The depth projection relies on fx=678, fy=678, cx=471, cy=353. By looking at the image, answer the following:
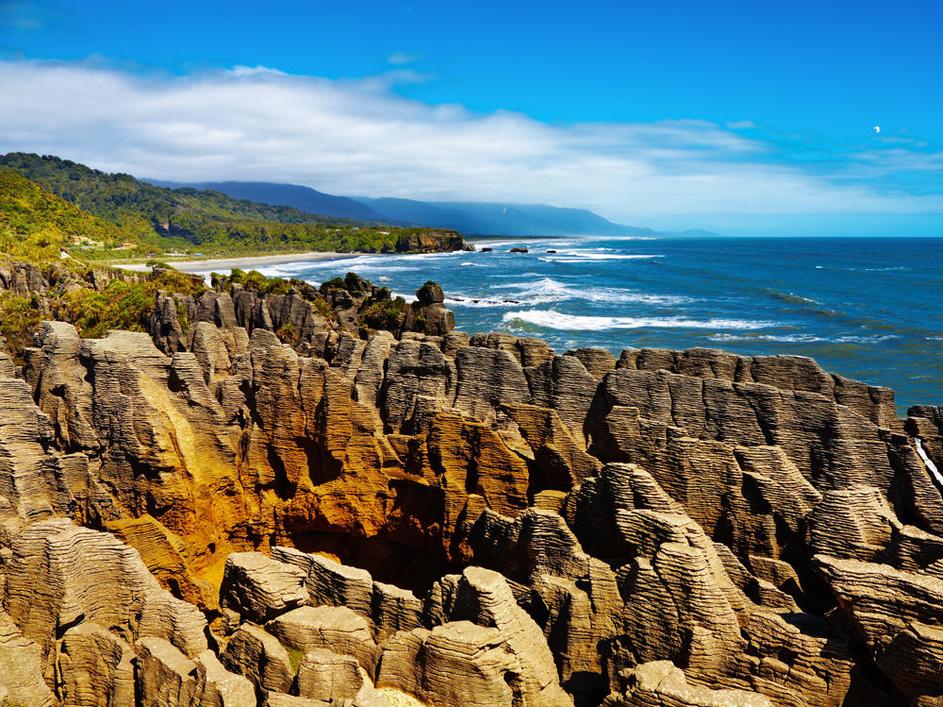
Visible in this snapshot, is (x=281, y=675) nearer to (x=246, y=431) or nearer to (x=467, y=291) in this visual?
(x=246, y=431)

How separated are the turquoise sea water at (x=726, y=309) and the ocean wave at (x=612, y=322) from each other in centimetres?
9

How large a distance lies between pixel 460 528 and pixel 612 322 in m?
50.4

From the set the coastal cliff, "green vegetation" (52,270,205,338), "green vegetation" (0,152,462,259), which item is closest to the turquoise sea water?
the coastal cliff

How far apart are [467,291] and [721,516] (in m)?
76.8

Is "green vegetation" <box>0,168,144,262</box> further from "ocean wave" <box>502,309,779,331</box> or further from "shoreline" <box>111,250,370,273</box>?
"ocean wave" <box>502,309,779,331</box>

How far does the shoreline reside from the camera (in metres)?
98.7

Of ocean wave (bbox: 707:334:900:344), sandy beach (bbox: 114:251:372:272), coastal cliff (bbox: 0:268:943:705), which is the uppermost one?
sandy beach (bbox: 114:251:372:272)

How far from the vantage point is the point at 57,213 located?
3241 inches

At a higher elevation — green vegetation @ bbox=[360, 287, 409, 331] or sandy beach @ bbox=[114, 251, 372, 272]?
sandy beach @ bbox=[114, 251, 372, 272]

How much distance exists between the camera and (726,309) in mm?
70812

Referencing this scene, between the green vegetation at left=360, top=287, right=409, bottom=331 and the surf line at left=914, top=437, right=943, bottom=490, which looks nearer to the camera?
the surf line at left=914, top=437, right=943, bottom=490

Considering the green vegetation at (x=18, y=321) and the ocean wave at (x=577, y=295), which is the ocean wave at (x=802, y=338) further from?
the green vegetation at (x=18, y=321)

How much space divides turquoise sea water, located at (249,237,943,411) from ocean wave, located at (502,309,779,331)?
0.09m

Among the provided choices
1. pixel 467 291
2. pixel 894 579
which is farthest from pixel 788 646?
pixel 467 291
